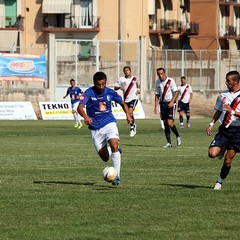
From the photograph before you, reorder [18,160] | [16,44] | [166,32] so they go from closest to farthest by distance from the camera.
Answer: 1. [18,160]
2. [16,44]
3. [166,32]

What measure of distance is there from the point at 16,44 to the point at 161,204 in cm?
6666

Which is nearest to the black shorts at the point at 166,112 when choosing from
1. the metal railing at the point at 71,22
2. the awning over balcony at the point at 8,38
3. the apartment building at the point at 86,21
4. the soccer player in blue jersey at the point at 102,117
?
the soccer player in blue jersey at the point at 102,117

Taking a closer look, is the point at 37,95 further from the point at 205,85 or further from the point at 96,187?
the point at 96,187

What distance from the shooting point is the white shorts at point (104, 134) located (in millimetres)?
17078

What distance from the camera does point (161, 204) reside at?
1452 cm

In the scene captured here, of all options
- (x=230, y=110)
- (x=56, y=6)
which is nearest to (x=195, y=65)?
(x=56, y=6)

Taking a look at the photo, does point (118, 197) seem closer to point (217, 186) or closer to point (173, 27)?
point (217, 186)

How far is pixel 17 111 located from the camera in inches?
2078

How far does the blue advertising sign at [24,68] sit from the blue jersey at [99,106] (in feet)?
133

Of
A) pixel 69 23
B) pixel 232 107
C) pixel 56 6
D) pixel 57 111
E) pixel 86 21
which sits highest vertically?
pixel 56 6

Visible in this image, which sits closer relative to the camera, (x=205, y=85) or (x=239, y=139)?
(x=239, y=139)

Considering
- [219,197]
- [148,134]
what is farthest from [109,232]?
[148,134]

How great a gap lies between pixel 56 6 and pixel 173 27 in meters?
12.9

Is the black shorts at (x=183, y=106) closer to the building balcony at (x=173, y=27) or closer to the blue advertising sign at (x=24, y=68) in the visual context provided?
the blue advertising sign at (x=24, y=68)
